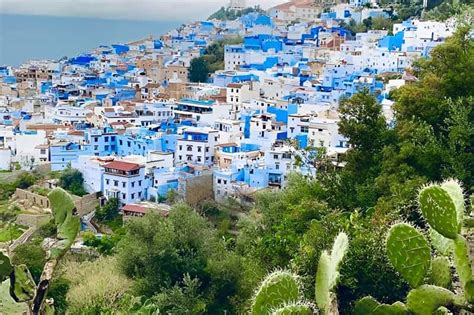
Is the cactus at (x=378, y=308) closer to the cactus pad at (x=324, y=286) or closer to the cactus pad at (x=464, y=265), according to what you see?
the cactus pad at (x=464, y=265)

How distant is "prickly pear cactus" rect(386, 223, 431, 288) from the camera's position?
6.11ft

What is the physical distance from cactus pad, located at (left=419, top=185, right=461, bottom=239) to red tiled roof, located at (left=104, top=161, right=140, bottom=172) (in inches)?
594

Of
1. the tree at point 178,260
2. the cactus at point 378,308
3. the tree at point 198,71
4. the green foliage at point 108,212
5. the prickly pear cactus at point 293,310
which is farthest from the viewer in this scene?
the tree at point 198,71

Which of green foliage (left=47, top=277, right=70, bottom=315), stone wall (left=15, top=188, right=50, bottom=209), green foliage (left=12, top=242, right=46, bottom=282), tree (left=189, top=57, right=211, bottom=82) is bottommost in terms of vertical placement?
stone wall (left=15, top=188, right=50, bottom=209)

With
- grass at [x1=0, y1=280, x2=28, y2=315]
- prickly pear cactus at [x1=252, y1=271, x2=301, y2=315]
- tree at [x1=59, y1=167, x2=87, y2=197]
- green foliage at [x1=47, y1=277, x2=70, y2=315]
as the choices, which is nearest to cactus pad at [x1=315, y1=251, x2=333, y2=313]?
prickly pear cactus at [x1=252, y1=271, x2=301, y2=315]

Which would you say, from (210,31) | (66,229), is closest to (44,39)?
(210,31)

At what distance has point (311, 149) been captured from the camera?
7234 millimetres

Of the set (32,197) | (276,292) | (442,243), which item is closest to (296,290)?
(276,292)

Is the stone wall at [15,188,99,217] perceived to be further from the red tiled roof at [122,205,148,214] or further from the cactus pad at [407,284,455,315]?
the cactus pad at [407,284,455,315]

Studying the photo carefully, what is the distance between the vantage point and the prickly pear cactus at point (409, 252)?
6.11 feet

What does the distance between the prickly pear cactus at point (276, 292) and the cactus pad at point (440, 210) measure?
0.44m

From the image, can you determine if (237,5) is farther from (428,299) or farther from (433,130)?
(428,299)

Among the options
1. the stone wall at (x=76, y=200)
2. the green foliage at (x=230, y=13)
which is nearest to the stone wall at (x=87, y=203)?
the stone wall at (x=76, y=200)

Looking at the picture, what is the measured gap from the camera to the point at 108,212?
16.5m
